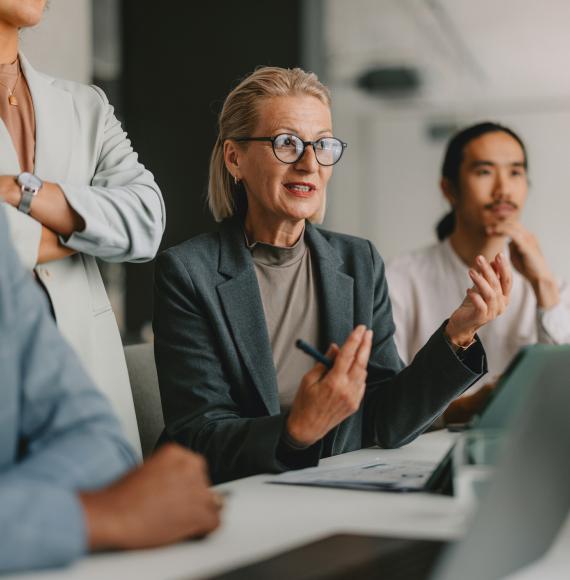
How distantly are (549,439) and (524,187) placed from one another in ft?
7.69

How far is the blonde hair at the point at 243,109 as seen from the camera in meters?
2.14

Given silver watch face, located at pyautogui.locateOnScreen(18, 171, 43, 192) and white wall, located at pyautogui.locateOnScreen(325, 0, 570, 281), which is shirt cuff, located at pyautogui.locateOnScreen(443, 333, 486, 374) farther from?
white wall, located at pyautogui.locateOnScreen(325, 0, 570, 281)

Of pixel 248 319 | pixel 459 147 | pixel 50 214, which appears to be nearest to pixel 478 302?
pixel 248 319

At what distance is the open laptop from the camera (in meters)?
0.86

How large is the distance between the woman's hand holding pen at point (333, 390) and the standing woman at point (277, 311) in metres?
0.01

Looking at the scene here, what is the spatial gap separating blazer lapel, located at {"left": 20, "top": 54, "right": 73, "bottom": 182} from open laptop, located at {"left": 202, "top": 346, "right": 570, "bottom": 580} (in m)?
1.01

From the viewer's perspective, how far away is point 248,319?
1957mm

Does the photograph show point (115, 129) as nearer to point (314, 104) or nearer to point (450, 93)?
point (314, 104)

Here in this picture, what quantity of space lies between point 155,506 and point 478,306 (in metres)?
1.02

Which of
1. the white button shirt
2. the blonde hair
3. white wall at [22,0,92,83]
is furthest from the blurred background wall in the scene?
the blonde hair

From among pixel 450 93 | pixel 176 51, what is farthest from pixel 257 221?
pixel 450 93

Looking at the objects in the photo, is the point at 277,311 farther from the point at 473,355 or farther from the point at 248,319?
the point at 473,355

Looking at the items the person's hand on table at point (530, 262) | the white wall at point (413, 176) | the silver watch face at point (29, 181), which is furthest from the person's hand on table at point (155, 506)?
the white wall at point (413, 176)

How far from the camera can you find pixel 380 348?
2098 mm
